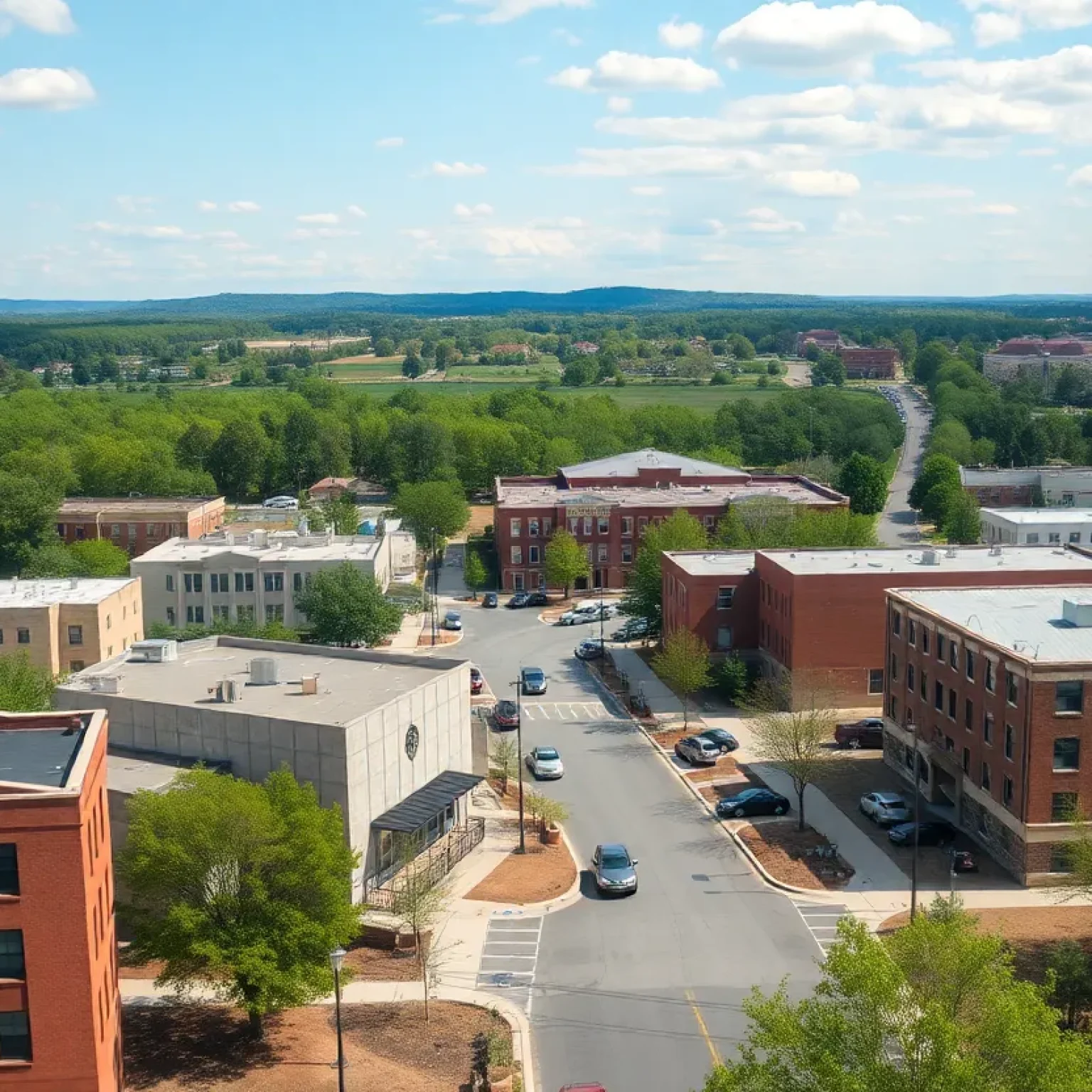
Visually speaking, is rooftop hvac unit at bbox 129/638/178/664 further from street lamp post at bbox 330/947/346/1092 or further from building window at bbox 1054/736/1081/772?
building window at bbox 1054/736/1081/772

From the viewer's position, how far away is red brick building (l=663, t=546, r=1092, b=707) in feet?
218

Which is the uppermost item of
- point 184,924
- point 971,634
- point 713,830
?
point 971,634

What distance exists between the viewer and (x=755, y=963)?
38.7m

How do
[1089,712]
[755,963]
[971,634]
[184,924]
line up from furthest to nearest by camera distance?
[971,634] → [1089,712] → [755,963] → [184,924]

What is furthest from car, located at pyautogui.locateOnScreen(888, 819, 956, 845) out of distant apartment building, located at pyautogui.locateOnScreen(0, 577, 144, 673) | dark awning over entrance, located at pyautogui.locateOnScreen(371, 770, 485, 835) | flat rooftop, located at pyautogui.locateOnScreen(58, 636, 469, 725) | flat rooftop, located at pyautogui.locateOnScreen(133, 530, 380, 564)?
flat rooftop, located at pyautogui.locateOnScreen(133, 530, 380, 564)

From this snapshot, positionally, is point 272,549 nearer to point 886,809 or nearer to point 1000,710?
point 886,809

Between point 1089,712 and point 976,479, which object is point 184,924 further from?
point 976,479

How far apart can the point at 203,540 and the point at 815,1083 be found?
77717 millimetres

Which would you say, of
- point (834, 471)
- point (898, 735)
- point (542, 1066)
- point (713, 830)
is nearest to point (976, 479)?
point (834, 471)

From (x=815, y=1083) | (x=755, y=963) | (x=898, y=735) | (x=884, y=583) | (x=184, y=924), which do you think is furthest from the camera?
(x=884, y=583)

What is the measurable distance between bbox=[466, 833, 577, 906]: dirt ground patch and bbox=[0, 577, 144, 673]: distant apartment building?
114 feet

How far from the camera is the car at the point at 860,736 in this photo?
60.6m

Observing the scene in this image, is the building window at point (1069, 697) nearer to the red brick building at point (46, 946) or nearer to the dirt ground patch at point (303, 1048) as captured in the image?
the dirt ground patch at point (303, 1048)

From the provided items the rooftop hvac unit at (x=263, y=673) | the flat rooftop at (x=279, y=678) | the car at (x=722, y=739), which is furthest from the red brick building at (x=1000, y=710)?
the rooftop hvac unit at (x=263, y=673)
